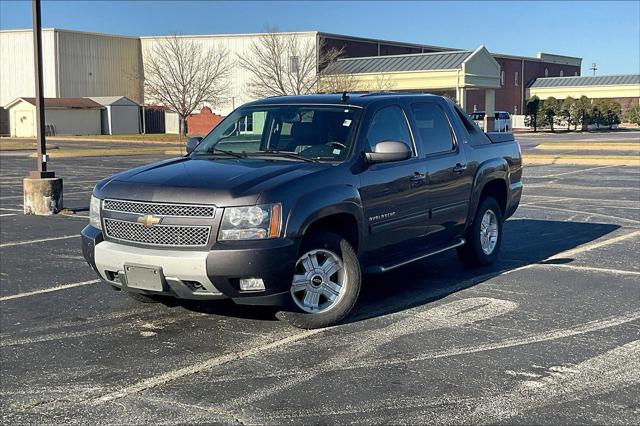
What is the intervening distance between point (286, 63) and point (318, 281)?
184 feet

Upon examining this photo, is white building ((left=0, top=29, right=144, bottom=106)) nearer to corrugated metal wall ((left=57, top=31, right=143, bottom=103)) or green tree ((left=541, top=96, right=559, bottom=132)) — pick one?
corrugated metal wall ((left=57, top=31, right=143, bottom=103))

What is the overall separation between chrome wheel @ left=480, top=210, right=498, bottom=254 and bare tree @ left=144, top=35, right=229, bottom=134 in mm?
60104

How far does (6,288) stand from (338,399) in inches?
181

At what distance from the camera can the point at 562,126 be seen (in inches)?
2640

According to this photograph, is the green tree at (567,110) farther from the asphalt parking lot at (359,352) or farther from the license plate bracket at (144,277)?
the license plate bracket at (144,277)

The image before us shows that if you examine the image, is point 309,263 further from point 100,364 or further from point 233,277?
point 100,364

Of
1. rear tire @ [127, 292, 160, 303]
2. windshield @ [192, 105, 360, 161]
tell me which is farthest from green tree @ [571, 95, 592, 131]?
rear tire @ [127, 292, 160, 303]

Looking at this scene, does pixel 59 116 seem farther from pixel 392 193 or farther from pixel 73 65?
pixel 392 193

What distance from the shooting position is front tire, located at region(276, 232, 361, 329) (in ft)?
19.7

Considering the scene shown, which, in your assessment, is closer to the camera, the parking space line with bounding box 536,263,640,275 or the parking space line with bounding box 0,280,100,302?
the parking space line with bounding box 0,280,100,302

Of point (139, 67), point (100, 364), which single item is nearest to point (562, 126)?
point (139, 67)

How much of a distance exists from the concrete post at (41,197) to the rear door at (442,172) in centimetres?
837

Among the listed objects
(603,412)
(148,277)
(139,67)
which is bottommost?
(603,412)

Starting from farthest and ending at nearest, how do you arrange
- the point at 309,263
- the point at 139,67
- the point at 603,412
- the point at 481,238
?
the point at 139,67 → the point at 481,238 → the point at 309,263 → the point at 603,412
